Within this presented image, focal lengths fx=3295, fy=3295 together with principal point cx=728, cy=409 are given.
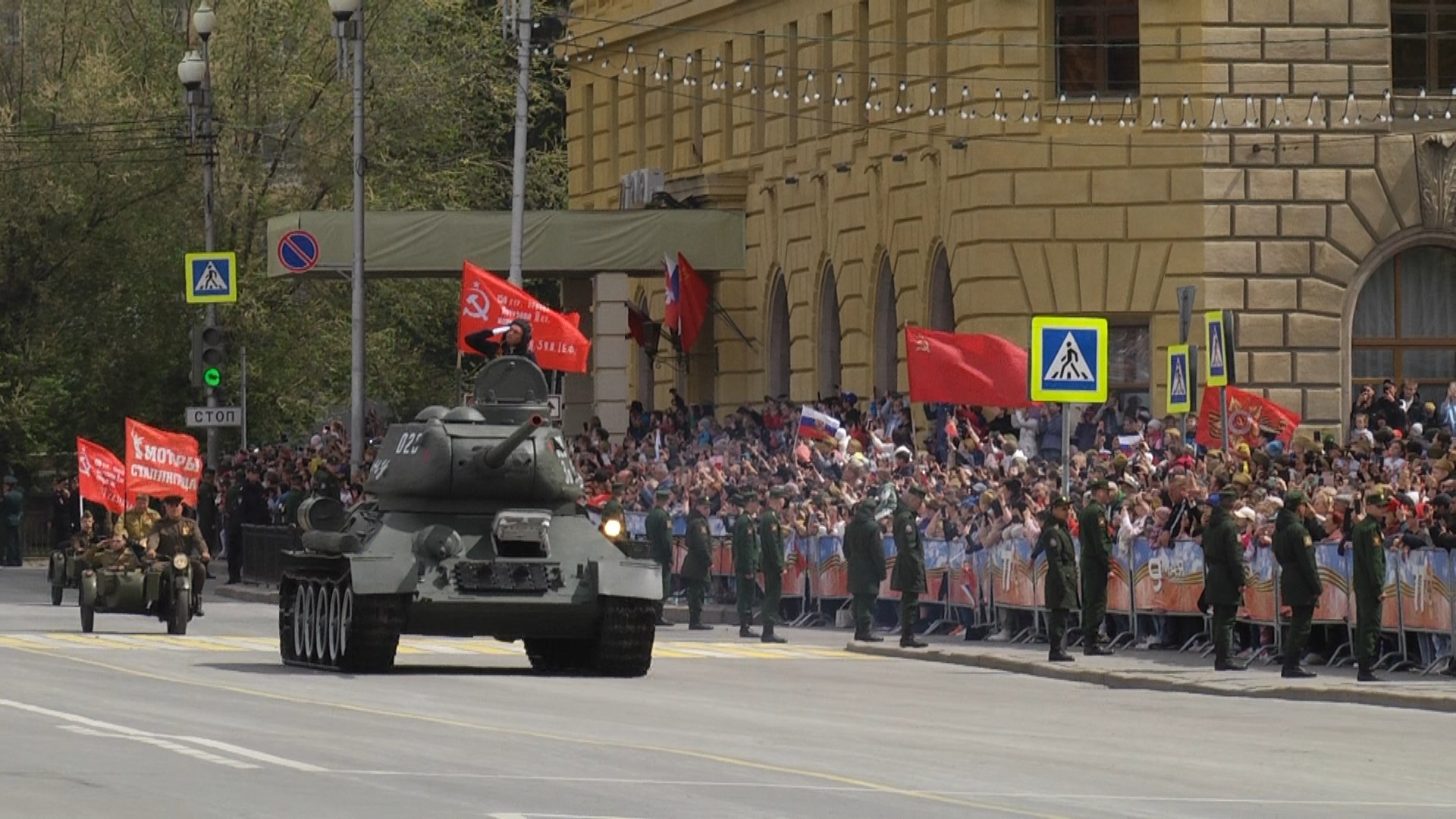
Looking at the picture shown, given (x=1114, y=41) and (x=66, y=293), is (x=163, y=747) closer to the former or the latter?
(x=1114, y=41)

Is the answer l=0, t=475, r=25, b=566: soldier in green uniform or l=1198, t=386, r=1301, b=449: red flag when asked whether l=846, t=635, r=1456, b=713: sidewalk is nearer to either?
l=1198, t=386, r=1301, b=449: red flag

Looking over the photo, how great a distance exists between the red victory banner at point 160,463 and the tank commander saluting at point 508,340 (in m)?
11.0

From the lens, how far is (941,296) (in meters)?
44.9

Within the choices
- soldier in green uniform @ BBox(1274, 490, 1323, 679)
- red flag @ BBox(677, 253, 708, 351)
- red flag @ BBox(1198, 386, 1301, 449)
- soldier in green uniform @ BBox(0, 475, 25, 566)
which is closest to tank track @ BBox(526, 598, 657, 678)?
soldier in green uniform @ BBox(1274, 490, 1323, 679)

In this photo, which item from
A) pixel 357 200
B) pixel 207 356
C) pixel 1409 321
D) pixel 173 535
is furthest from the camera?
pixel 357 200

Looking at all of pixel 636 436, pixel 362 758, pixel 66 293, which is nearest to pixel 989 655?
pixel 362 758

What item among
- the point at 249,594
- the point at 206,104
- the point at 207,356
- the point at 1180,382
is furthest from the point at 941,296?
the point at 1180,382

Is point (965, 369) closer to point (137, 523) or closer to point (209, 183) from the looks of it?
point (137, 523)

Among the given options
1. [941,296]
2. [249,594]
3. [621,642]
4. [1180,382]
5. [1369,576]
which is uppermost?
[941,296]

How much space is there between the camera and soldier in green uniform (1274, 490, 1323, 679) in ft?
85.6

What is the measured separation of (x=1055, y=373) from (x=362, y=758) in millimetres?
12805

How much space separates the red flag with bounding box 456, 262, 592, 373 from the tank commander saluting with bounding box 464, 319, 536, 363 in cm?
1163

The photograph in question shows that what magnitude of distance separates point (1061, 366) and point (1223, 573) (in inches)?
130

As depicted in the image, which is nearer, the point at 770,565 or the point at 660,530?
the point at 770,565
